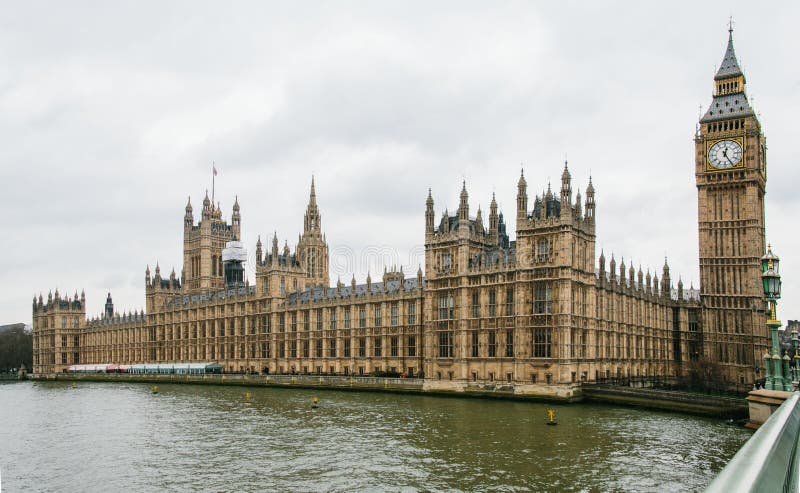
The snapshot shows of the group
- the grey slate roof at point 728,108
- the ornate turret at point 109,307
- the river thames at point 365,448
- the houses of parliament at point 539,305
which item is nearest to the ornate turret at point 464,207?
the houses of parliament at point 539,305

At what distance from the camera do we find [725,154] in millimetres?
91688

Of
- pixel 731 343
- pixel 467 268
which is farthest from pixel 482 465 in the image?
pixel 731 343

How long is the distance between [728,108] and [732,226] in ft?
51.2

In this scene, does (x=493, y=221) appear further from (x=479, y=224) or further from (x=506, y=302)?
(x=506, y=302)

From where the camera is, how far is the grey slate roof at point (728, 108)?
9150 centimetres

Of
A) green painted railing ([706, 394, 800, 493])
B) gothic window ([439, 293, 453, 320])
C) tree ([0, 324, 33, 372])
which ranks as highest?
gothic window ([439, 293, 453, 320])

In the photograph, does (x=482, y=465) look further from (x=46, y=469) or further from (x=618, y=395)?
(x=618, y=395)

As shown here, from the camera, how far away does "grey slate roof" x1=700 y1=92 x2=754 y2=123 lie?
91500 mm

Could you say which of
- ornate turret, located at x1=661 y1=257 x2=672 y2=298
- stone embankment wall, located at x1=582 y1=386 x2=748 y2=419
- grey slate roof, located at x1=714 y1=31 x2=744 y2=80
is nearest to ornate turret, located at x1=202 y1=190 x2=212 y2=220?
ornate turret, located at x1=661 y1=257 x2=672 y2=298

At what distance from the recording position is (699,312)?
9675cm

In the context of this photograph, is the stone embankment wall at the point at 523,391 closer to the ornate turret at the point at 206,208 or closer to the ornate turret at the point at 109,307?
the ornate turret at the point at 206,208

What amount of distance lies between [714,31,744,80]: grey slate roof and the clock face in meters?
9.51

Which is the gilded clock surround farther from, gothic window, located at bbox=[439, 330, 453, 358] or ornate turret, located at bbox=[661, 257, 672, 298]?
gothic window, located at bbox=[439, 330, 453, 358]

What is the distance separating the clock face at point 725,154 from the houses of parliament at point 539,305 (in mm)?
153
